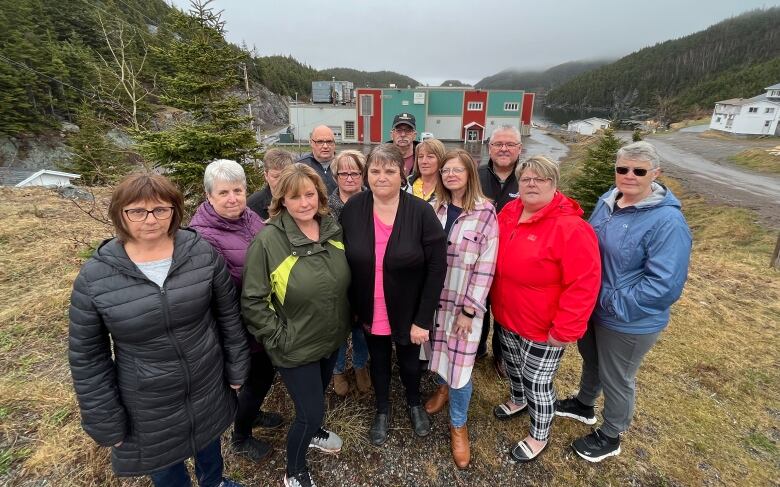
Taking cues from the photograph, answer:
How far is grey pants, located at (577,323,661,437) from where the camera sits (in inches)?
96.7

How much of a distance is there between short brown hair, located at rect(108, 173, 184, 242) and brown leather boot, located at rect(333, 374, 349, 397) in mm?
2395

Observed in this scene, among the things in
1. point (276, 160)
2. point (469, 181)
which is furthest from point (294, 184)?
point (276, 160)

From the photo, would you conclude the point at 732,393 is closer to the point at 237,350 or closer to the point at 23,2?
the point at 237,350

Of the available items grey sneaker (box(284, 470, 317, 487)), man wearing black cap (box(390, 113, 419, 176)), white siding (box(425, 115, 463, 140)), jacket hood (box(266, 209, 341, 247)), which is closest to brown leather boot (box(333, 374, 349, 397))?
grey sneaker (box(284, 470, 317, 487))

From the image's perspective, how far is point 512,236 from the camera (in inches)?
100

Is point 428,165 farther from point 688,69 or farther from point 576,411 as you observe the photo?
point 688,69

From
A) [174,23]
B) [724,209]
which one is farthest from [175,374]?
[724,209]

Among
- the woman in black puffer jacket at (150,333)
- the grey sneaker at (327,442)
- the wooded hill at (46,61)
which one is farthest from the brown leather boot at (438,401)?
the wooded hill at (46,61)

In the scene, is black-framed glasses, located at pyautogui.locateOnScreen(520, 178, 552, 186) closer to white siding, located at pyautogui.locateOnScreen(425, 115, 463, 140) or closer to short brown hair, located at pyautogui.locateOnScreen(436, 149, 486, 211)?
short brown hair, located at pyautogui.locateOnScreen(436, 149, 486, 211)

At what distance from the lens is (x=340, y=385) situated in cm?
346

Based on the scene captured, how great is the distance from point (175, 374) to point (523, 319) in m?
2.35

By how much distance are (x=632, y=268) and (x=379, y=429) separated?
244 cm

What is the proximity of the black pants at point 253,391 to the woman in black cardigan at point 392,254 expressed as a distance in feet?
2.81

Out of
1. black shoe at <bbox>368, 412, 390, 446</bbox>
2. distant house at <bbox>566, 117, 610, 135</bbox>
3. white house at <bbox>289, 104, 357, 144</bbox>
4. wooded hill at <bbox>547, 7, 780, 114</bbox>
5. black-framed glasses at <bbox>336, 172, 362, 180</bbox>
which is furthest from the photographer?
wooded hill at <bbox>547, 7, 780, 114</bbox>
